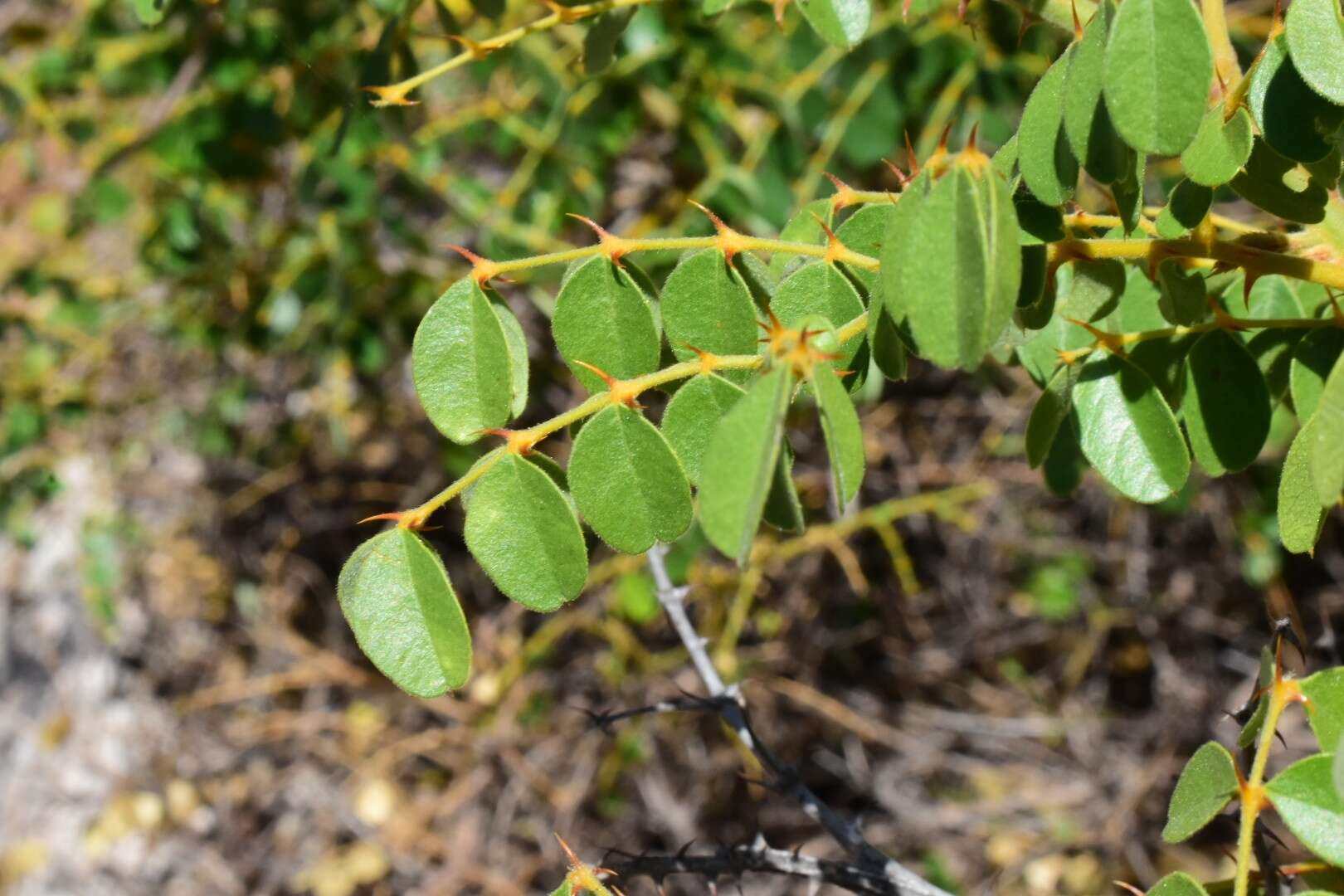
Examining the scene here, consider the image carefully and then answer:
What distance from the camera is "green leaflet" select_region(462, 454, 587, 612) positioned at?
0.70 metres

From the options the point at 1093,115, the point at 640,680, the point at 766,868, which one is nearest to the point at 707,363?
the point at 1093,115

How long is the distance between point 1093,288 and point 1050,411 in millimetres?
83

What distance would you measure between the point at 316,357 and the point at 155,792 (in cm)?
138

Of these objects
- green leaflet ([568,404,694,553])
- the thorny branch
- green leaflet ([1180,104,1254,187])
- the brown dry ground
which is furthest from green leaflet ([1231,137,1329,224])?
the brown dry ground

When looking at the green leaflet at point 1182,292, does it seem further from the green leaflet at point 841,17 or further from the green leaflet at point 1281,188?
the green leaflet at point 841,17

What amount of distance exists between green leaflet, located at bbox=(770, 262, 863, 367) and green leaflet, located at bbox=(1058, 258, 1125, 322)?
6.1 inches

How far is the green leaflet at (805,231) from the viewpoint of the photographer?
2.77 ft

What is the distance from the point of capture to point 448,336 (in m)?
0.74

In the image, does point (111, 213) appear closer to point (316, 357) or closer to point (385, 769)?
point (316, 357)

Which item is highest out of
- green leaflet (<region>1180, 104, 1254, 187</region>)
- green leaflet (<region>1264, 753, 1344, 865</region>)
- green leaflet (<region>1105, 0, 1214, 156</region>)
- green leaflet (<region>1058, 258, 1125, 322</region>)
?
green leaflet (<region>1105, 0, 1214, 156</region>)

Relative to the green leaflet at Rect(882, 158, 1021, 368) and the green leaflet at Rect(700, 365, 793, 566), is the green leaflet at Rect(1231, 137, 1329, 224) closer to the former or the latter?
the green leaflet at Rect(882, 158, 1021, 368)

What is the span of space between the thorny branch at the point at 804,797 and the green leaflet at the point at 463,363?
0.36 m

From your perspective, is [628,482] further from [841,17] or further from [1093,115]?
[841,17]

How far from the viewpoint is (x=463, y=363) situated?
737mm
